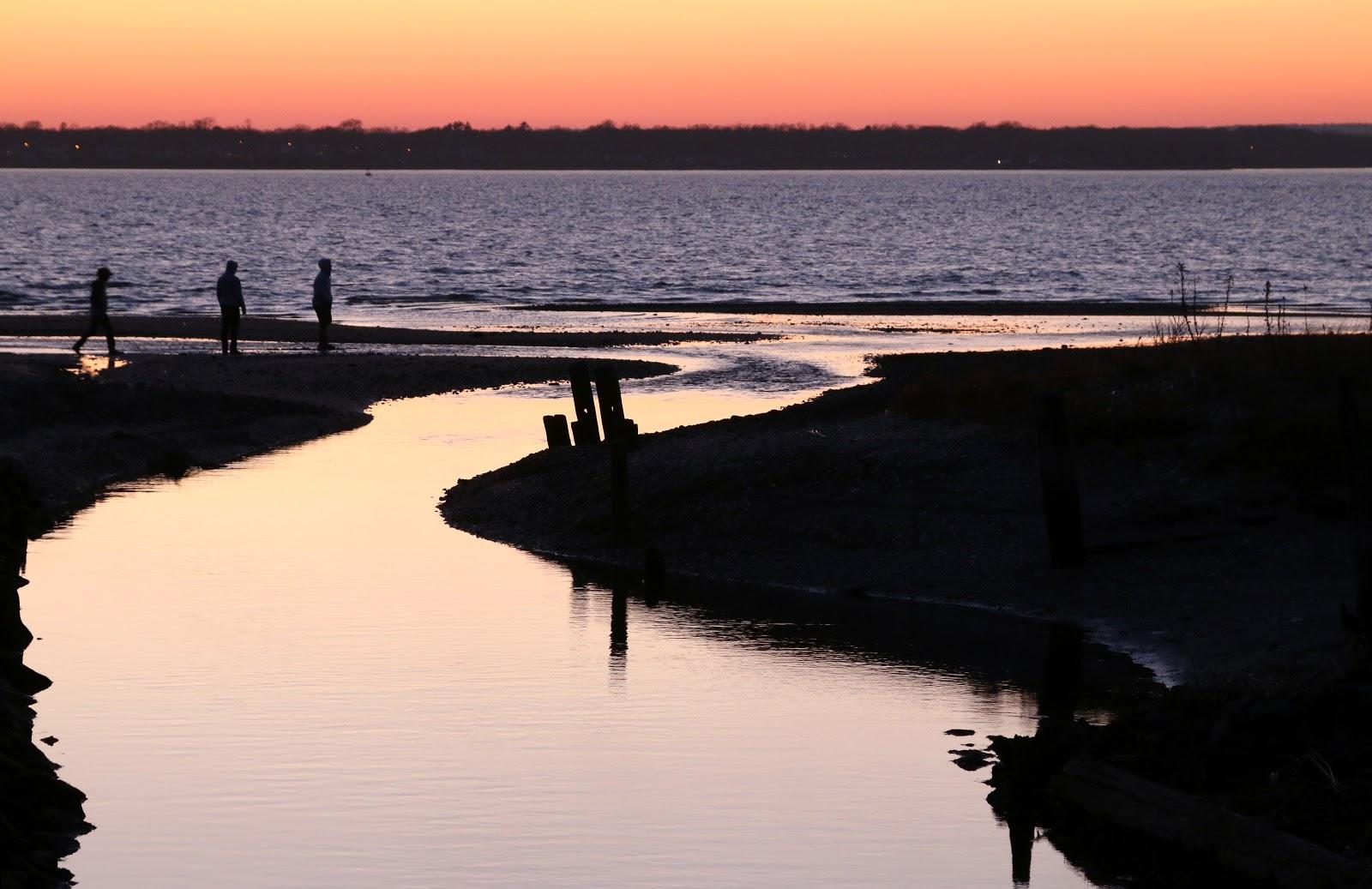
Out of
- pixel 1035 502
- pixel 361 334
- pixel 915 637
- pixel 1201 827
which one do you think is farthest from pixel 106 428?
pixel 361 334

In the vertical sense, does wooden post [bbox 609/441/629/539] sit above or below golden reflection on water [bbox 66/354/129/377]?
above

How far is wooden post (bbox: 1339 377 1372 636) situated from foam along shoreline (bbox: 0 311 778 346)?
1407 inches

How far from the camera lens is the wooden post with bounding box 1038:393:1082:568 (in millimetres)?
17500

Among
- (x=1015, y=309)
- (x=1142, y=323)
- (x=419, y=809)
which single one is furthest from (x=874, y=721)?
(x=1015, y=309)

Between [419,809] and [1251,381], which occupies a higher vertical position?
[1251,381]

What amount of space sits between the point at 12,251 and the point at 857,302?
52.0 metres

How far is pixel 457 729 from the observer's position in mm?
13297

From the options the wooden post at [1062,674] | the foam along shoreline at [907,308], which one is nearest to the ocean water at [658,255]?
the foam along shoreline at [907,308]

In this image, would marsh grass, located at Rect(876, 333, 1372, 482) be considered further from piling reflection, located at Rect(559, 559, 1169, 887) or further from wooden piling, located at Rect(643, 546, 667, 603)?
wooden piling, located at Rect(643, 546, 667, 603)

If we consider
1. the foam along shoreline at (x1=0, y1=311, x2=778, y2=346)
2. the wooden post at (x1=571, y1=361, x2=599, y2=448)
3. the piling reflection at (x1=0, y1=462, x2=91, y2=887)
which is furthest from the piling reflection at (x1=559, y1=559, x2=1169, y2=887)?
the foam along shoreline at (x1=0, y1=311, x2=778, y2=346)

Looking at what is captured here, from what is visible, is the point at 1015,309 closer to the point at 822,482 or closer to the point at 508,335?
the point at 508,335

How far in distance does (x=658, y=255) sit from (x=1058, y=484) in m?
87.9

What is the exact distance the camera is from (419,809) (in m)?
11.4

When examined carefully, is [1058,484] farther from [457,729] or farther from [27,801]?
[27,801]
